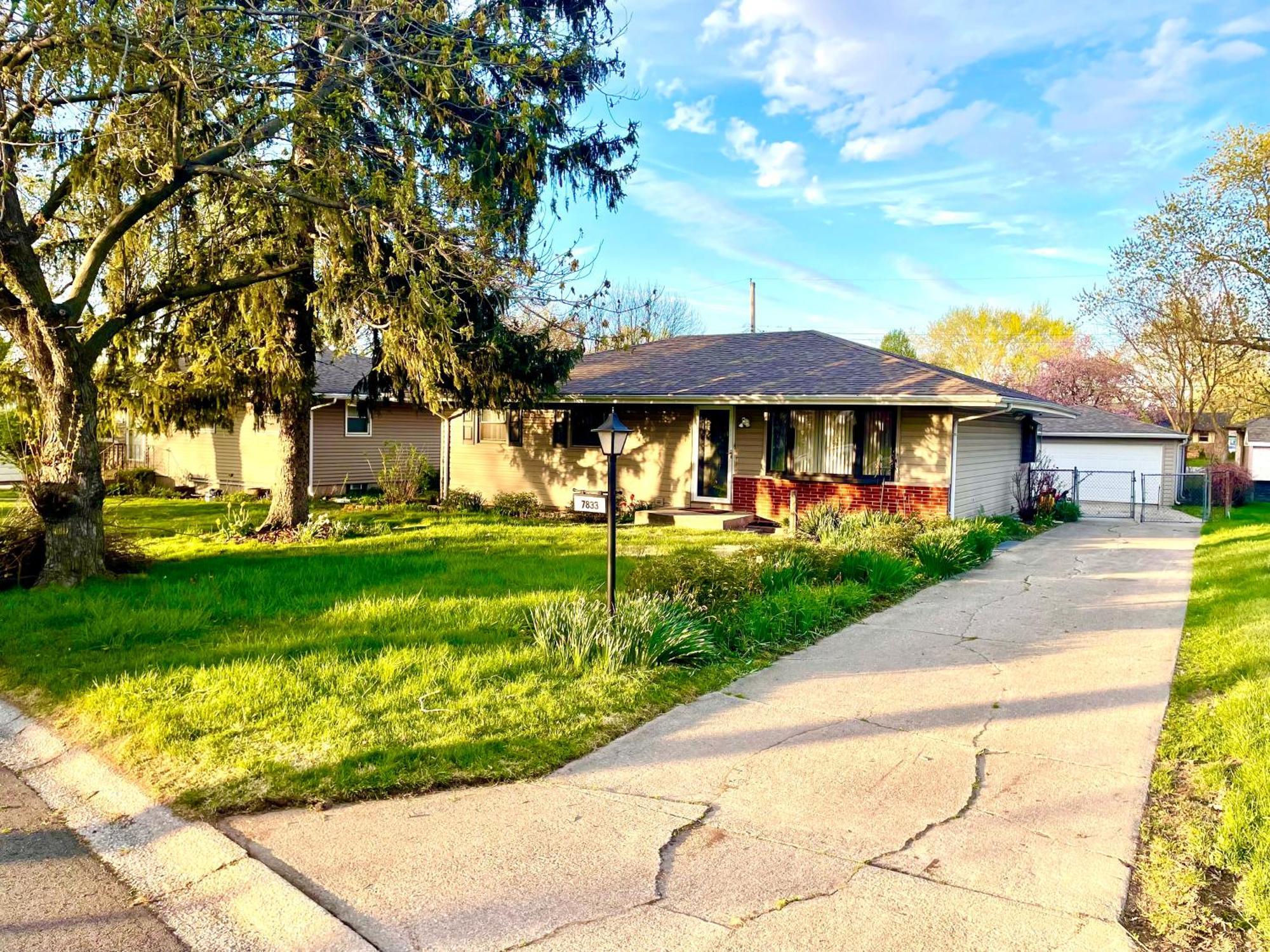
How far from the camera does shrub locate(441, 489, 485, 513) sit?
17.3 meters

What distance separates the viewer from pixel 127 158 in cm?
850

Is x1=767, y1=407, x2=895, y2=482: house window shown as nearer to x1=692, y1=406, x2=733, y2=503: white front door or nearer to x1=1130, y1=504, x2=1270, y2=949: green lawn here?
x1=692, y1=406, x2=733, y2=503: white front door

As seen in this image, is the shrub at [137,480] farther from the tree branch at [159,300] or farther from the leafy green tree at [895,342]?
the leafy green tree at [895,342]

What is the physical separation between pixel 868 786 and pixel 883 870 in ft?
2.69

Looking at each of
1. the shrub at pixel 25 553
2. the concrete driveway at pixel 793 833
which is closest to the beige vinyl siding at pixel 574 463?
the shrub at pixel 25 553

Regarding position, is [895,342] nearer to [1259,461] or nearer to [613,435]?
[1259,461]

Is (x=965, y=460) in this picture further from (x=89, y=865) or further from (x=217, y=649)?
(x=89, y=865)

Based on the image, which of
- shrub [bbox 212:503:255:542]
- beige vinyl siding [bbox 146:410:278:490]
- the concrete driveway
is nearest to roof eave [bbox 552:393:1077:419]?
shrub [bbox 212:503:255:542]

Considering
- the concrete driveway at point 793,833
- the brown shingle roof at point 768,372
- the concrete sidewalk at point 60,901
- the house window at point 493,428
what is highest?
the brown shingle roof at point 768,372

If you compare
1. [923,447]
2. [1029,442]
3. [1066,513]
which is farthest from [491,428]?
[1066,513]

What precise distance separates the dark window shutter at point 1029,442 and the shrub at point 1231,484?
564 cm

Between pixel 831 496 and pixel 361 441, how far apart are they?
1283cm

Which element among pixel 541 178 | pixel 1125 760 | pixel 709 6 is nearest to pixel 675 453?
pixel 541 178

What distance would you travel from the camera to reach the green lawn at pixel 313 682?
4.14 metres
